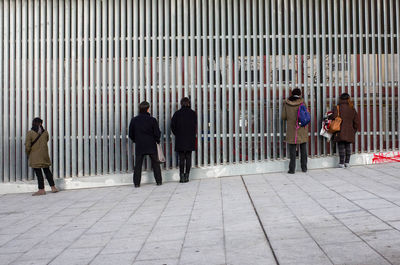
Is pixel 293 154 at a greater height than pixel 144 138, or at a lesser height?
lesser

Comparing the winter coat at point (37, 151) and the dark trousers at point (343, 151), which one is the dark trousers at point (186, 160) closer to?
the winter coat at point (37, 151)

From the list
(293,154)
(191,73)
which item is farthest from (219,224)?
(191,73)

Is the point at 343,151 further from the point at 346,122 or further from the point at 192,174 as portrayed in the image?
the point at 192,174

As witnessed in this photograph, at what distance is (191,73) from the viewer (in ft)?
29.1

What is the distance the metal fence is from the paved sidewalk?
4.82ft

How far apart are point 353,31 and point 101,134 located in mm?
6387

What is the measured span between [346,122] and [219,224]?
200 inches

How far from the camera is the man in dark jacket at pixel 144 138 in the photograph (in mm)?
8023

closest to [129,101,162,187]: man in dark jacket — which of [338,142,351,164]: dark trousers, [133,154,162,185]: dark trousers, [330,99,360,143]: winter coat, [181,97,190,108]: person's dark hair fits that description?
[133,154,162,185]: dark trousers

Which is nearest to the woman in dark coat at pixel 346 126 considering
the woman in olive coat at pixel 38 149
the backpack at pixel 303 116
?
the backpack at pixel 303 116

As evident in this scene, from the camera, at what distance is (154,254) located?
3672 mm

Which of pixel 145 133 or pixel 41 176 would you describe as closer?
pixel 145 133

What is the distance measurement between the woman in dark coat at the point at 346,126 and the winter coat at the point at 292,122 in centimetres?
80

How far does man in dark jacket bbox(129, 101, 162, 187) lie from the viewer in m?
8.02
